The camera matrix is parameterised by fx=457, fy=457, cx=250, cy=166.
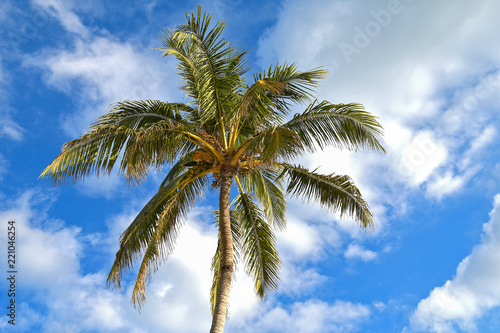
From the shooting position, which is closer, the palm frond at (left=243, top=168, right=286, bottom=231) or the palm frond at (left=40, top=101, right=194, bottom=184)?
Result: the palm frond at (left=40, top=101, right=194, bottom=184)

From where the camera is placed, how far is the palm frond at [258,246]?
1161 cm

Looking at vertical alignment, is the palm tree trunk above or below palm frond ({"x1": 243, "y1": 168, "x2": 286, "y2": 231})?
below

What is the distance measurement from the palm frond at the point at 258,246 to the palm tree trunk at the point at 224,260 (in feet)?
4.65

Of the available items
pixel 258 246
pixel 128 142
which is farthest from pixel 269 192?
pixel 128 142

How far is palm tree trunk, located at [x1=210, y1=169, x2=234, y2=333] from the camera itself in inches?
350

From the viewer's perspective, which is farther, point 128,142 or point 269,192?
point 269,192

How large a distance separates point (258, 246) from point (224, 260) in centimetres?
208

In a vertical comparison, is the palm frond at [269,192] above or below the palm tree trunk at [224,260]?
above

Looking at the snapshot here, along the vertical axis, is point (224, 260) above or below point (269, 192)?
below

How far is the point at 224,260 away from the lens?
9633 mm

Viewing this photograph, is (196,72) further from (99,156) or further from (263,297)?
(263,297)

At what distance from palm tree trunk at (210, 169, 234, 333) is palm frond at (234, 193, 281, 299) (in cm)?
142

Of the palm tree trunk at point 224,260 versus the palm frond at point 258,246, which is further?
the palm frond at point 258,246

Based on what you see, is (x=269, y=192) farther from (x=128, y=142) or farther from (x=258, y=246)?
(x=128, y=142)
